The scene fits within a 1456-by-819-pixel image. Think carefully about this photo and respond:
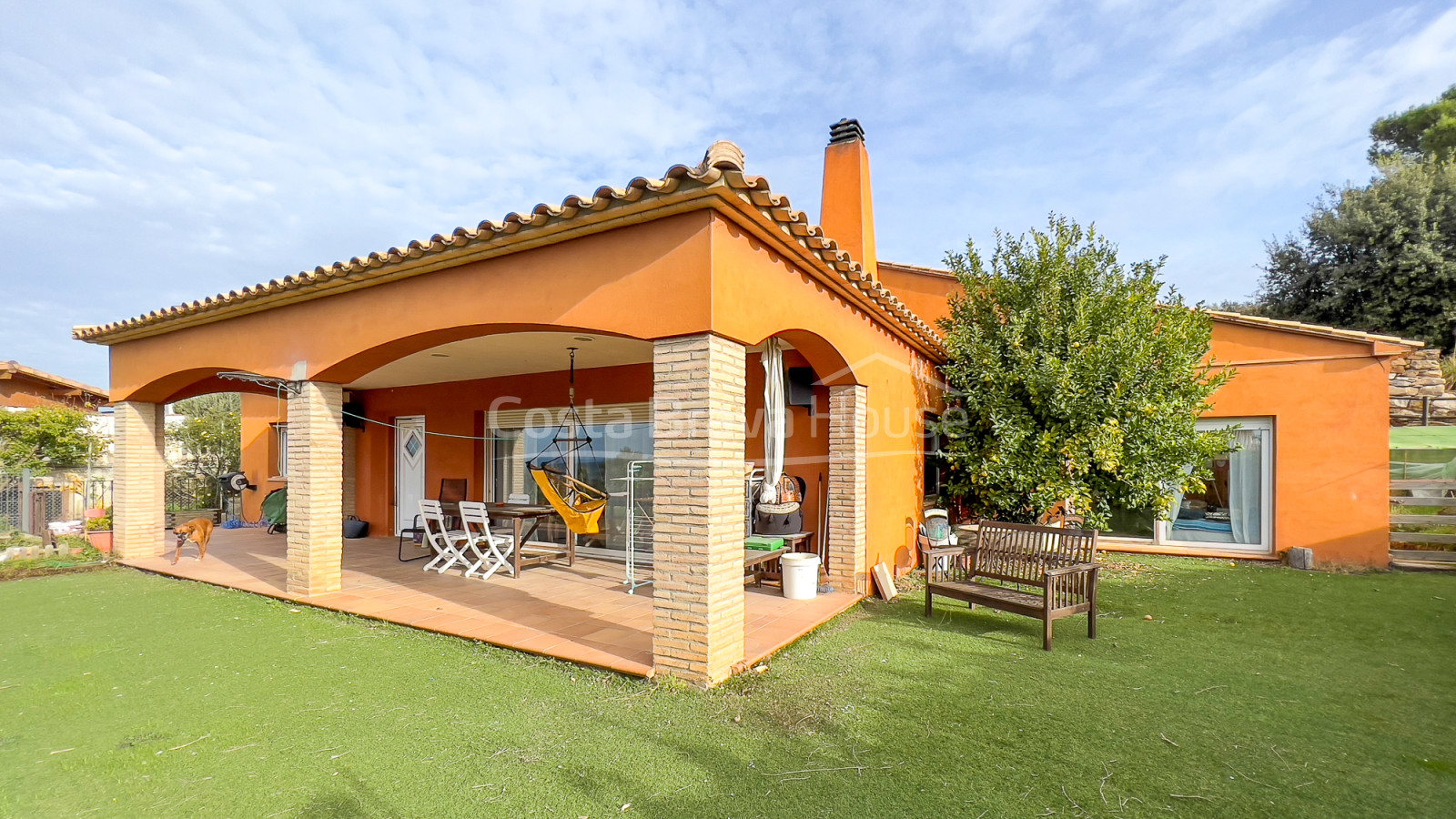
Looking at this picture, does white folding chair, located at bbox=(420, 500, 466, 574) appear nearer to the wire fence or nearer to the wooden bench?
the wooden bench

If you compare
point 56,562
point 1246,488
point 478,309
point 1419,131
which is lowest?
point 56,562

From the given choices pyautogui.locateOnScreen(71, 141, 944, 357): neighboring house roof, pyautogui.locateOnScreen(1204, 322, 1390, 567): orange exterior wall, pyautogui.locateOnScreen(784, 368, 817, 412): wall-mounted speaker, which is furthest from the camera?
pyautogui.locateOnScreen(1204, 322, 1390, 567): orange exterior wall

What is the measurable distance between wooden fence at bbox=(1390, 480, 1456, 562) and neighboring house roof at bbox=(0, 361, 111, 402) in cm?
2304

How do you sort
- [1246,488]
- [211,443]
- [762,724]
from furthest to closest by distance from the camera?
[211,443] → [1246,488] → [762,724]

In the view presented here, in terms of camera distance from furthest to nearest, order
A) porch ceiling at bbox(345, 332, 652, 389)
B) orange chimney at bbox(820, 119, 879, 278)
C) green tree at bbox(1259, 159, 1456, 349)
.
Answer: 1. green tree at bbox(1259, 159, 1456, 349)
2. orange chimney at bbox(820, 119, 879, 278)
3. porch ceiling at bbox(345, 332, 652, 389)

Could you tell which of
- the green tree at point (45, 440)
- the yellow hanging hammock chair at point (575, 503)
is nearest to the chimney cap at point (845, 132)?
the yellow hanging hammock chair at point (575, 503)

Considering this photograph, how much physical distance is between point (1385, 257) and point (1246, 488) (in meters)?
8.51

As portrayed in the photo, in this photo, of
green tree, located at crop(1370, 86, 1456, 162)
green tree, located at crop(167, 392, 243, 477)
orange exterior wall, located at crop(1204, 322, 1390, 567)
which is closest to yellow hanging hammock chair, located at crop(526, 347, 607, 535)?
orange exterior wall, located at crop(1204, 322, 1390, 567)

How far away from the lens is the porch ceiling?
6.70 metres

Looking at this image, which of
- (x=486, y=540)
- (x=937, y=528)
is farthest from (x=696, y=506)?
(x=937, y=528)

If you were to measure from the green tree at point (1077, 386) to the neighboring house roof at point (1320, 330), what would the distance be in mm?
1170

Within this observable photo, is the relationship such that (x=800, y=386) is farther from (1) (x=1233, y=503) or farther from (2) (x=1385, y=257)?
(2) (x=1385, y=257)

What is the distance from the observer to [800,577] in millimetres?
6074

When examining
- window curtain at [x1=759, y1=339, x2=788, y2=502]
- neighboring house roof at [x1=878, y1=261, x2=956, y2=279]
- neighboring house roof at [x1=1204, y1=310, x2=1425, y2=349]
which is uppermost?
neighboring house roof at [x1=878, y1=261, x2=956, y2=279]
